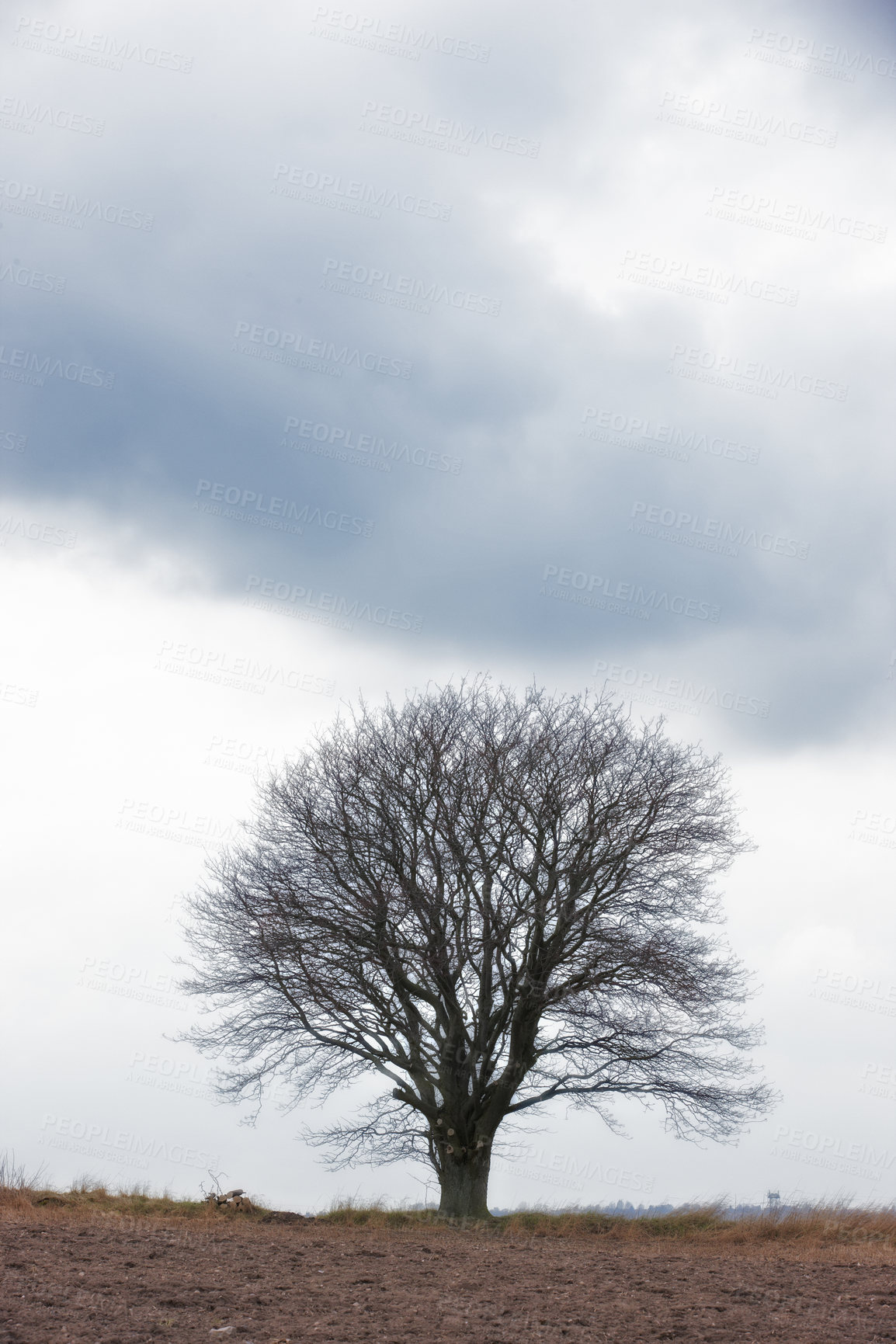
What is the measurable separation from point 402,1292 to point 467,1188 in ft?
27.7

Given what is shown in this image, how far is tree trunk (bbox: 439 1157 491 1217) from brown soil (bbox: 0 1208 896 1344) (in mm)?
4610

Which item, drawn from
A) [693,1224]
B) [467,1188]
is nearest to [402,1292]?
[467,1188]

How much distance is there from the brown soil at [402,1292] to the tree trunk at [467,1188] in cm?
461

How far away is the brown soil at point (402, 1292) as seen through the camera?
824 cm

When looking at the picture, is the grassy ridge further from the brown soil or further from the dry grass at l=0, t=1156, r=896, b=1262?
the brown soil

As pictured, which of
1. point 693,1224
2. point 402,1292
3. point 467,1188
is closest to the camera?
point 402,1292

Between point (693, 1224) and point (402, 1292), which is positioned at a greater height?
point (402, 1292)

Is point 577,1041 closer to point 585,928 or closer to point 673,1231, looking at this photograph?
point 585,928

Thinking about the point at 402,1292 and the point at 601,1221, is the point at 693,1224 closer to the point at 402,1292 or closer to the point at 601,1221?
the point at 601,1221

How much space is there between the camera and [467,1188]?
17.5 metres

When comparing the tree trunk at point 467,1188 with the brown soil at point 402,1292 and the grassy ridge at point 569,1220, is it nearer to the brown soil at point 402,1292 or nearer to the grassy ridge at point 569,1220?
the grassy ridge at point 569,1220

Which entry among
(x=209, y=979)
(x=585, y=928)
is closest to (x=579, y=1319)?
(x=585, y=928)

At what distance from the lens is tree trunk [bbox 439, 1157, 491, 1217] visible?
17406 mm

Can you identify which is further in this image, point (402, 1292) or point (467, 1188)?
point (467, 1188)
